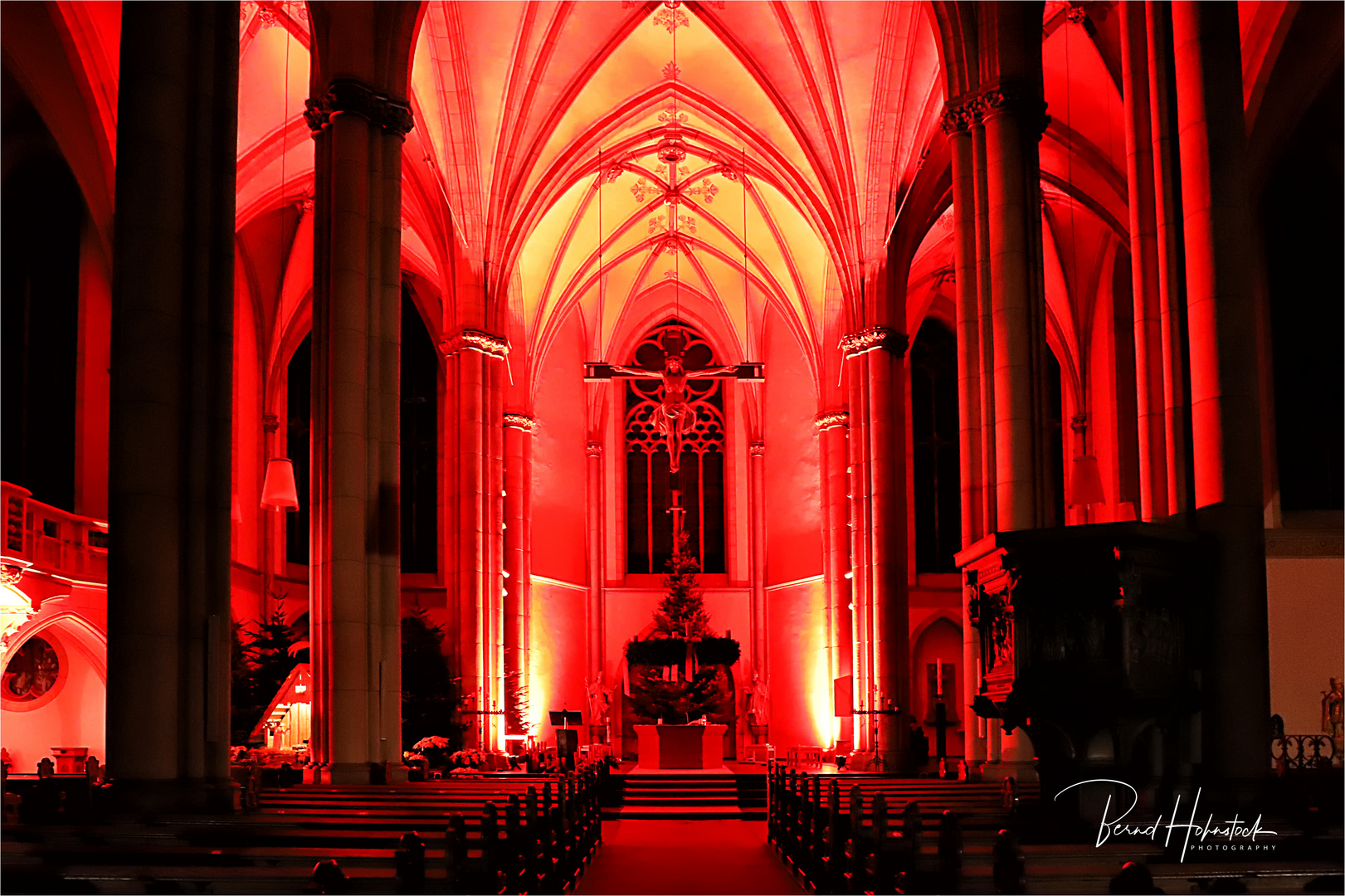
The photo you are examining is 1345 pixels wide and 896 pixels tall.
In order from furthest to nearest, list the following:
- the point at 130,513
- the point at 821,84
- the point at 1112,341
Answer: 1. the point at 1112,341
2. the point at 821,84
3. the point at 130,513

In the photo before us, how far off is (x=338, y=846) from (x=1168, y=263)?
24.0 ft

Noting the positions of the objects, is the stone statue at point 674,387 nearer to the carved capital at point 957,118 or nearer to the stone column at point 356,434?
the carved capital at point 957,118

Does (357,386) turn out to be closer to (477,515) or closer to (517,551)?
(477,515)

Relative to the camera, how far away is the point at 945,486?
117 ft

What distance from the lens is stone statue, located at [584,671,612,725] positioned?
36250mm

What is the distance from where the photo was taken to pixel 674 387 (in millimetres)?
30641

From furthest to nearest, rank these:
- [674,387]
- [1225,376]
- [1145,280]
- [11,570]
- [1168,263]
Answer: [674,387]
[11,570]
[1145,280]
[1168,263]
[1225,376]

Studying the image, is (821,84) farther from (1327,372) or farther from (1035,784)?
(1035,784)

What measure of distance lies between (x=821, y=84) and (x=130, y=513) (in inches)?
749

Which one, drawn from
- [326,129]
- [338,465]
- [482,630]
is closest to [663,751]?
[482,630]

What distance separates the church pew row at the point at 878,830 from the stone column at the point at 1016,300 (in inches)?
134

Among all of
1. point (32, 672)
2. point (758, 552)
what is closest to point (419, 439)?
point (758, 552)

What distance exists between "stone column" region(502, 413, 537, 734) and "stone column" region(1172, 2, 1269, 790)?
2124cm

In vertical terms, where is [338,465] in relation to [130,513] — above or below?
above
